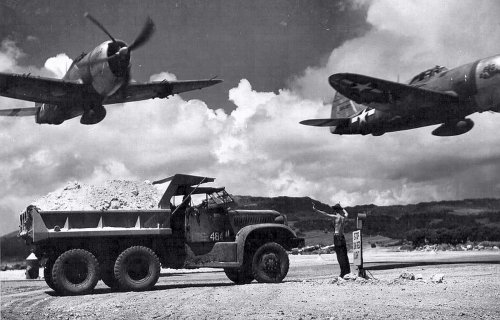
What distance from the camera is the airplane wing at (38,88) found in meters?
24.3

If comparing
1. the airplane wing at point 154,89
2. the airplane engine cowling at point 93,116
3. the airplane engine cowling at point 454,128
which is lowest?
the airplane engine cowling at point 454,128

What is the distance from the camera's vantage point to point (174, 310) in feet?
30.2

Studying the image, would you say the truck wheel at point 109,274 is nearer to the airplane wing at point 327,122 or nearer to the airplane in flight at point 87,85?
the airplane in flight at point 87,85

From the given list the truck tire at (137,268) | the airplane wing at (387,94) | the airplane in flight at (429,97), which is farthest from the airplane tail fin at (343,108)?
the truck tire at (137,268)

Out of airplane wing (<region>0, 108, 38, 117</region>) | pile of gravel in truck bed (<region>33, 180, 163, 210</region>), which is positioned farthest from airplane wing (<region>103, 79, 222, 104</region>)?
pile of gravel in truck bed (<region>33, 180, 163, 210</region>)

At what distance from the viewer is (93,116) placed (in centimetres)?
2528

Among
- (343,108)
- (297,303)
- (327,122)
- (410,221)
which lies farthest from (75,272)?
(410,221)

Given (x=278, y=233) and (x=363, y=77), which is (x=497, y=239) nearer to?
(x=363, y=77)

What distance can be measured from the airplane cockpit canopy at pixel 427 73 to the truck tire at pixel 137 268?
18.3m

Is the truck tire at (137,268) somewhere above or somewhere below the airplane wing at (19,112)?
below

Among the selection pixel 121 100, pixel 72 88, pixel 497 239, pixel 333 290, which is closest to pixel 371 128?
pixel 121 100

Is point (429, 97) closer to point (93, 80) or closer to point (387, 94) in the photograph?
point (387, 94)

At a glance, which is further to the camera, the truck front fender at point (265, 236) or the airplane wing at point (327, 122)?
the airplane wing at point (327, 122)

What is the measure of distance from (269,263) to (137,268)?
3045 millimetres
